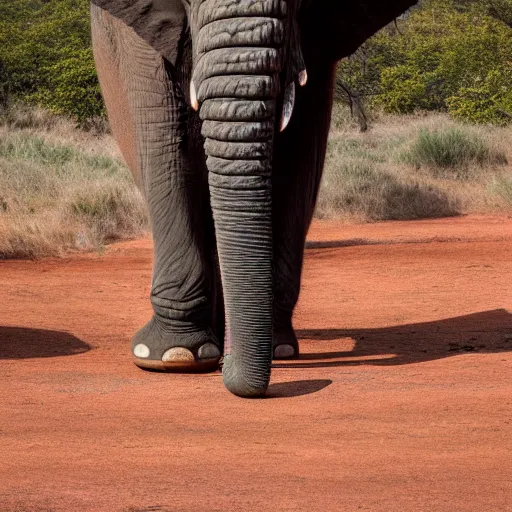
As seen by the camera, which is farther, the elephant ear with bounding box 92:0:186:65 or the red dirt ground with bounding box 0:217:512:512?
the elephant ear with bounding box 92:0:186:65

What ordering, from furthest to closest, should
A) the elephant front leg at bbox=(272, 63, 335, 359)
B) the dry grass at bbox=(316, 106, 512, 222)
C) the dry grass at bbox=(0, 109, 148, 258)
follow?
the dry grass at bbox=(316, 106, 512, 222) → the dry grass at bbox=(0, 109, 148, 258) → the elephant front leg at bbox=(272, 63, 335, 359)

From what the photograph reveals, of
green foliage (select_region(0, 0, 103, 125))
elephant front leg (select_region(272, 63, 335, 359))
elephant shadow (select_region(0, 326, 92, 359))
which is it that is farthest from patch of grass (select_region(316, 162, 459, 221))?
green foliage (select_region(0, 0, 103, 125))

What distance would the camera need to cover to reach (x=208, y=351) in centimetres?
677

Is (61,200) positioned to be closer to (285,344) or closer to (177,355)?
(285,344)

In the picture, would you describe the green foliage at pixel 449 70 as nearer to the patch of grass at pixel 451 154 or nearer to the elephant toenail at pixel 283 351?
the patch of grass at pixel 451 154

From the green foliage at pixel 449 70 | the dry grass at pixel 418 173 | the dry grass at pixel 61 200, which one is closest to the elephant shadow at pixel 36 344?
the dry grass at pixel 61 200

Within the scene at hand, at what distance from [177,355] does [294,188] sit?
1.17 m

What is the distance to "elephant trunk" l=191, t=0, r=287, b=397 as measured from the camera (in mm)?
5293

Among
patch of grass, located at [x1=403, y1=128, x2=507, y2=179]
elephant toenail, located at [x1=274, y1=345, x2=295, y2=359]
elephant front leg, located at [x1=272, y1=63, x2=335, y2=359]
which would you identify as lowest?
patch of grass, located at [x1=403, y1=128, x2=507, y2=179]

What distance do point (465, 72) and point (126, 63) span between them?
22.6 m

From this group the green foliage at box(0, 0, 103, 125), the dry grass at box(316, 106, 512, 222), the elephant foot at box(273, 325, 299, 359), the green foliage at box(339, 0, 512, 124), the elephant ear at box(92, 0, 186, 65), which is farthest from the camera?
the green foliage at box(339, 0, 512, 124)

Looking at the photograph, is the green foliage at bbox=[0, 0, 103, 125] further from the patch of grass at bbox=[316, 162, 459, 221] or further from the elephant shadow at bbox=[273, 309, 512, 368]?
the elephant shadow at bbox=[273, 309, 512, 368]

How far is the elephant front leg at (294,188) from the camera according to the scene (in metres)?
7.02

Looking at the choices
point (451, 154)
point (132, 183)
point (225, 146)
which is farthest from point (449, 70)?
point (225, 146)
